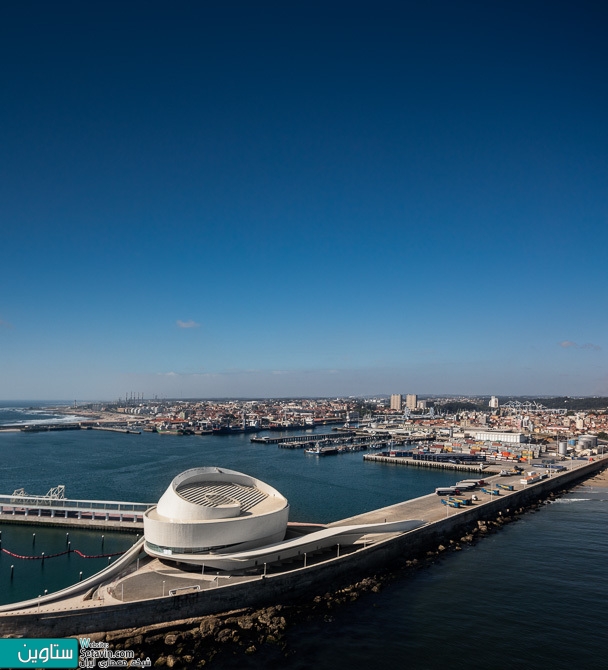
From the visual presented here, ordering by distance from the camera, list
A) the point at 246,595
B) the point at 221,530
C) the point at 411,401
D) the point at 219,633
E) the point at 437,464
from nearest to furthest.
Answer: the point at 219,633, the point at 246,595, the point at 221,530, the point at 437,464, the point at 411,401

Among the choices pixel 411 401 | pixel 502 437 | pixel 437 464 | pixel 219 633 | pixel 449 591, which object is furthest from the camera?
pixel 411 401

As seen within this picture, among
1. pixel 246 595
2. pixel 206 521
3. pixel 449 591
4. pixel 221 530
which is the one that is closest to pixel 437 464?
pixel 449 591

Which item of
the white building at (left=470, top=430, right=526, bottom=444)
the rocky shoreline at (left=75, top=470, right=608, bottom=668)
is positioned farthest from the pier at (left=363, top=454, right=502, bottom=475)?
Answer: the rocky shoreline at (left=75, top=470, right=608, bottom=668)

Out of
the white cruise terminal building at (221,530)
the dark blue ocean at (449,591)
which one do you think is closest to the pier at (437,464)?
the dark blue ocean at (449,591)

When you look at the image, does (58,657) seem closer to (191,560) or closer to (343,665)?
(191,560)

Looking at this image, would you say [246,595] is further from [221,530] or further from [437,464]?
[437,464]

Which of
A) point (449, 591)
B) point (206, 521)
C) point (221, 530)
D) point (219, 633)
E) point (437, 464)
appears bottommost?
point (437, 464)
